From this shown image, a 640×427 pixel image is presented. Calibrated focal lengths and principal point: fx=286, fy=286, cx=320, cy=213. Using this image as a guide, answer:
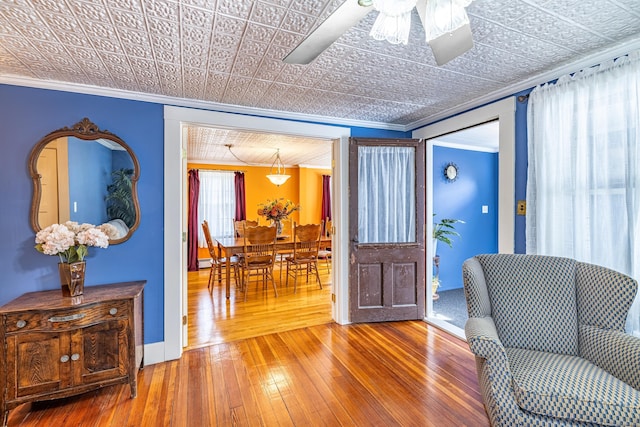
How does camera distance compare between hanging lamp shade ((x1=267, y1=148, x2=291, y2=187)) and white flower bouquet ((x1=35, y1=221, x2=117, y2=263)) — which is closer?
white flower bouquet ((x1=35, y1=221, x2=117, y2=263))

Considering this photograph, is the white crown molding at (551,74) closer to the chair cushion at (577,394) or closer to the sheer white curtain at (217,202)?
the chair cushion at (577,394)

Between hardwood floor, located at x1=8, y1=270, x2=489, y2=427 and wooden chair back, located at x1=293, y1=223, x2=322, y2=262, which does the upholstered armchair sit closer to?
hardwood floor, located at x1=8, y1=270, x2=489, y2=427

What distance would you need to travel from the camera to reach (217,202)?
20.4 feet

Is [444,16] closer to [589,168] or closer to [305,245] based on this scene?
[589,168]

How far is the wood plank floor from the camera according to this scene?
1731 millimetres

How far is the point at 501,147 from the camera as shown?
247 centimetres

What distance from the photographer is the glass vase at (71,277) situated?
1.97 meters

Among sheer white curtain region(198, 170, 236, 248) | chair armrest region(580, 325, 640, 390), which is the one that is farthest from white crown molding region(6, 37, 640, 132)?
sheer white curtain region(198, 170, 236, 248)

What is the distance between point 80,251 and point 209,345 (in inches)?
53.8

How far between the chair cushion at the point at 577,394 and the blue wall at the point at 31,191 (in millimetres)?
2612

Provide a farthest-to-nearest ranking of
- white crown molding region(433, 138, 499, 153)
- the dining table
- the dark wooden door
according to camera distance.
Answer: white crown molding region(433, 138, 499, 153)
the dining table
the dark wooden door

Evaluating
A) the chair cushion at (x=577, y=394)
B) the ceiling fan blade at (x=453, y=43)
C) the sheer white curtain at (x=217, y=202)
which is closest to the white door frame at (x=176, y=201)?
the ceiling fan blade at (x=453, y=43)

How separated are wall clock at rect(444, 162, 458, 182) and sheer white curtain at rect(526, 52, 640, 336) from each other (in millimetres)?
2237

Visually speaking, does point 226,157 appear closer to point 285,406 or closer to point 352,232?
point 352,232
